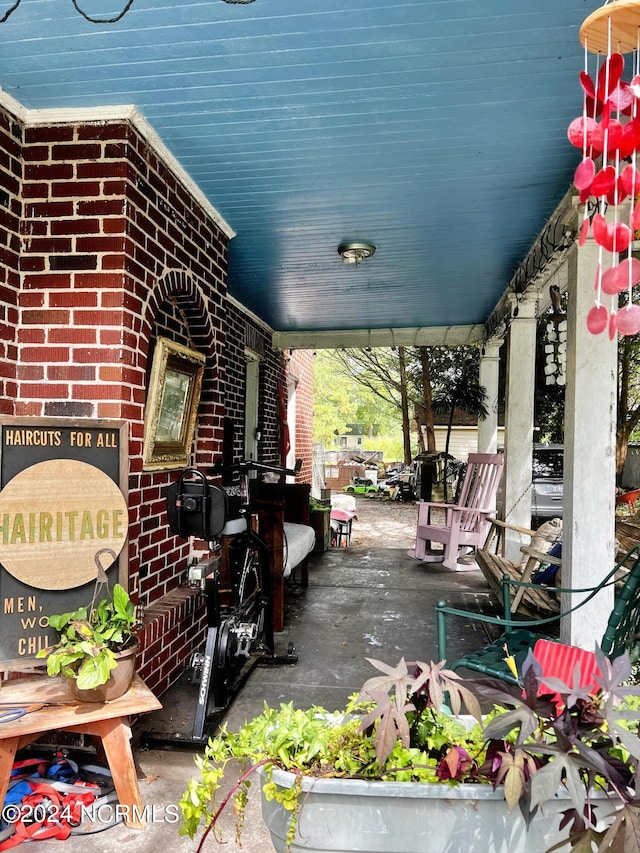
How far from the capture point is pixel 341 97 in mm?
2062

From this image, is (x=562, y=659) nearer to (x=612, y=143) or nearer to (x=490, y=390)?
(x=612, y=143)

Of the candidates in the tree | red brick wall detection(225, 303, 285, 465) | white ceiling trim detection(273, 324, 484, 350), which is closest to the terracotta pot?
red brick wall detection(225, 303, 285, 465)

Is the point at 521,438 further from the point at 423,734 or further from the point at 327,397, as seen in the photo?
the point at 327,397

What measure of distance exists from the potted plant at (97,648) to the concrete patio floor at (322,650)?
0.43 metres

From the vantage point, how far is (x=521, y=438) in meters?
4.82

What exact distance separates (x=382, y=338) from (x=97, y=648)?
17.3 ft

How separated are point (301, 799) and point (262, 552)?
2111 millimetres

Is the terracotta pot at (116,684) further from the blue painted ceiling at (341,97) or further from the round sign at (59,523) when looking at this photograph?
the blue painted ceiling at (341,97)

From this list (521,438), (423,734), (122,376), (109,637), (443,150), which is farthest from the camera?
(521,438)

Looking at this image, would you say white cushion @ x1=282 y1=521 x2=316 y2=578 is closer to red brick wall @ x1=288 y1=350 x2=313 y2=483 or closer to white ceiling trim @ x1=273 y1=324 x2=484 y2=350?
white ceiling trim @ x1=273 y1=324 x2=484 y2=350

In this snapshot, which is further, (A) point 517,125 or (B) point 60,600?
(A) point 517,125

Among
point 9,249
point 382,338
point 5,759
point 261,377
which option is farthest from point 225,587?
point 382,338

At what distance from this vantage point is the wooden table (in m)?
1.68

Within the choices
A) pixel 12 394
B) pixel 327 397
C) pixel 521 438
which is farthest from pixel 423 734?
pixel 327 397
